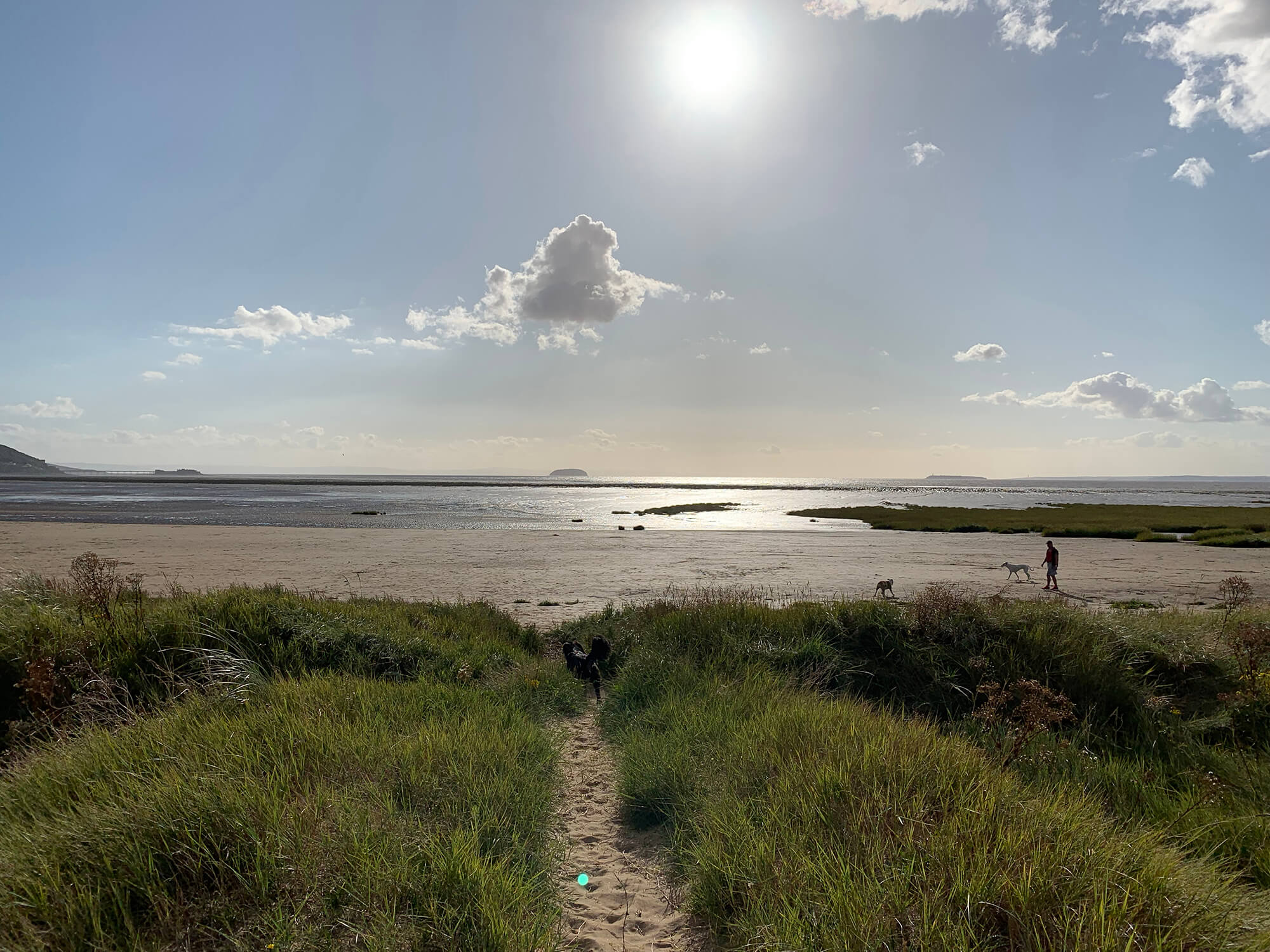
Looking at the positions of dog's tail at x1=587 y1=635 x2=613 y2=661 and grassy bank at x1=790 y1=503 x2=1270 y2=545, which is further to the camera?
grassy bank at x1=790 y1=503 x2=1270 y2=545

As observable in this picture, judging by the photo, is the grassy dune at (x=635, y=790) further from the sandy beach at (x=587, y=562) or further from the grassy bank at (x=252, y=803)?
the sandy beach at (x=587, y=562)

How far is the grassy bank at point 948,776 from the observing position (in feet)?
9.11

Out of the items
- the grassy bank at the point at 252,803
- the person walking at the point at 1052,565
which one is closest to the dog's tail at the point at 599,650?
the grassy bank at the point at 252,803

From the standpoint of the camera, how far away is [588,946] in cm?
341

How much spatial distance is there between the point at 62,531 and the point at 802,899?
5412 cm

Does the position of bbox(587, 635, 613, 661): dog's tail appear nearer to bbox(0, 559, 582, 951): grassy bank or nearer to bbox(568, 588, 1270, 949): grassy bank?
bbox(568, 588, 1270, 949): grassy bank

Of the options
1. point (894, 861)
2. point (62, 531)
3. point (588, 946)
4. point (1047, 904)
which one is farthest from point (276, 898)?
point (62, 531)

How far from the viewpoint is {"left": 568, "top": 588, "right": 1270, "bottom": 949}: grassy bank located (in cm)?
278

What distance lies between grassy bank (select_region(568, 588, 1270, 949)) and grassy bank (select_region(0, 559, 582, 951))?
4.38ft

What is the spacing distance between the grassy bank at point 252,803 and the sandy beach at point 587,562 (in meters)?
9.45

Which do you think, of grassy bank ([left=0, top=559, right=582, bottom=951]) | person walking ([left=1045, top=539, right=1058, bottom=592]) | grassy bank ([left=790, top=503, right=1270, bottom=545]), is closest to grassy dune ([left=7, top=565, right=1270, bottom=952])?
grassy bank ([left=0, top=559, right=582, bottom=951])

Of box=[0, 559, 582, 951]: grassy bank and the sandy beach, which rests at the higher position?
box=[0, 559, 582, 951]: grassy bank

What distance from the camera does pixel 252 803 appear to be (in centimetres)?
338

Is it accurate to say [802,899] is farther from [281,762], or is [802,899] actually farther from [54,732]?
[54,732]
